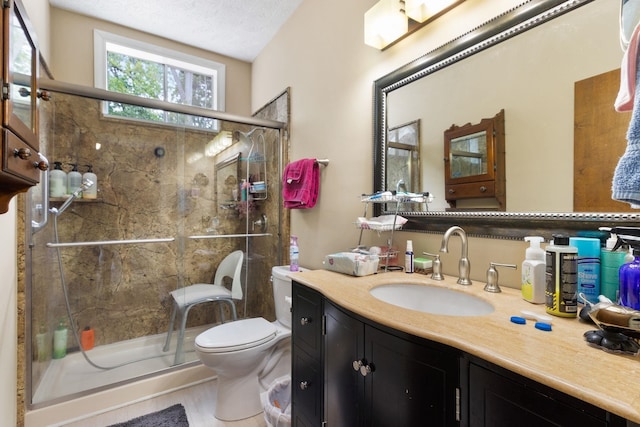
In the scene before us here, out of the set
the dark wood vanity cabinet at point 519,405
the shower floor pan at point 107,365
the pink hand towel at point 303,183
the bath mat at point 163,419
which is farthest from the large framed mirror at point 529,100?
the shower floor pan at point 107,365

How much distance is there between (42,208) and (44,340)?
2.78 feet

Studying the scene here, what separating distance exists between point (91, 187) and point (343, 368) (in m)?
2.35

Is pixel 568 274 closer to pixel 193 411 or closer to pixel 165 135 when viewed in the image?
pixel 193 411

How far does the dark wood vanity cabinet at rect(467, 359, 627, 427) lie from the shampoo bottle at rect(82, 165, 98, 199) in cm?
268

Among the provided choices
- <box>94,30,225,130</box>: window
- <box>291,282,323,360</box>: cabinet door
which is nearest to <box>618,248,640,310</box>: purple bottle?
<box>291,282,323,360</box>: cabinet door

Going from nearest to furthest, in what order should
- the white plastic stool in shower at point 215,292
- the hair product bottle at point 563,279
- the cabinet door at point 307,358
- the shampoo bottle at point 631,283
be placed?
the shampoo bottle at point 631,283
the hair product bottle at point 563,279
the cabinet door at point 307,358
the white plastic stool in shower at point 215,292

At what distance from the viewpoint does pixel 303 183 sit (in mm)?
1997

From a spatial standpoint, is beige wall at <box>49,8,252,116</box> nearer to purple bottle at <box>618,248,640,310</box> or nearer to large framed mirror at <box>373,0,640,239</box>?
large framed mirror at <box>373,0,640,239</box>

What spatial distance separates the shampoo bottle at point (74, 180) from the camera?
2.14 meters

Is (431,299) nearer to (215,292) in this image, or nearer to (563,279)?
(563,279)

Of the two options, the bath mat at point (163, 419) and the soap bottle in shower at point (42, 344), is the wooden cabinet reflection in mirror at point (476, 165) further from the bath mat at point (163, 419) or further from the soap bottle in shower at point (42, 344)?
the soap bottle in shower at point (42, 344)

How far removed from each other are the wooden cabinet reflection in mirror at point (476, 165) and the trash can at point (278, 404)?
128 centimetres

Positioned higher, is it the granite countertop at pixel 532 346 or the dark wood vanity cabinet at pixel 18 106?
the dark wood vanity cabinet at pixel 18 106

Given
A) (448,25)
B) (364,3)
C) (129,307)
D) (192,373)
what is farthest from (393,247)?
(129,307)
